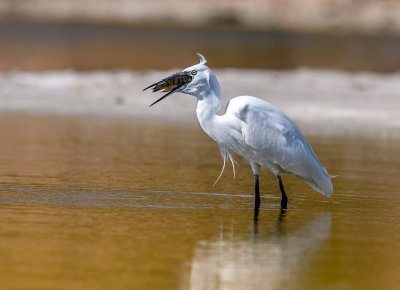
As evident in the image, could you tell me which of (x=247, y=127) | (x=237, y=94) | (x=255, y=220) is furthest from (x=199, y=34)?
(x=255, y=220)

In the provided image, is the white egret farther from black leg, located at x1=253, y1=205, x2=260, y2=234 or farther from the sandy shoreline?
the sandy shoreline

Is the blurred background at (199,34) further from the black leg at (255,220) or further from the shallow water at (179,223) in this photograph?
the black leg at (255,220)

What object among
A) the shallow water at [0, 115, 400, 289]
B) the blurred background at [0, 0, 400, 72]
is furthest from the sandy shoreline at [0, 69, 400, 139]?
the shallow water at [0, 115, 400, 289]

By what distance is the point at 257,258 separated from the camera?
19.9ft

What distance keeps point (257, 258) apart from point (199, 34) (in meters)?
22.8

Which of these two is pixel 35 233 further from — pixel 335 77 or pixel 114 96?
pixel 335 77

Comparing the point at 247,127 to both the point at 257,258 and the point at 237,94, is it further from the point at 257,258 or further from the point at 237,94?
the point at 237,94

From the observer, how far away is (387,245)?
6.75 metres

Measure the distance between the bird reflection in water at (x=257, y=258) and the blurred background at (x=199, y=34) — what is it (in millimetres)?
17548

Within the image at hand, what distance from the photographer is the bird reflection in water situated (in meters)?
5.44

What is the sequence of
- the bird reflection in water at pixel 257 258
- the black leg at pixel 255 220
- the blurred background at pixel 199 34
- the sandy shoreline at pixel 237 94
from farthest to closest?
the blurred background at pixel 199 34 < the sandy shoreline at pixel 237 94 < the black leg at pixel 255 220 < the bird reflection in water at pixel 257 258

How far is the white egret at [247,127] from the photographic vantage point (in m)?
8.10

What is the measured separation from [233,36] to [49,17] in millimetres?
7094

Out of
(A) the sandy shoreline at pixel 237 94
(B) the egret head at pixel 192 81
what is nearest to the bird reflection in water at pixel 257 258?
(B) the egret head at pixel 192 81
